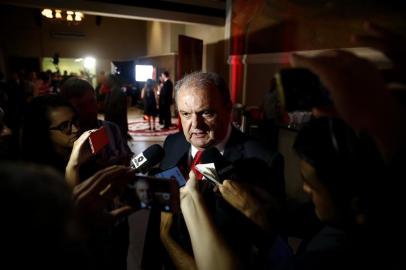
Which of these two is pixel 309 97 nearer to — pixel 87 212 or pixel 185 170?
pixel 87 212

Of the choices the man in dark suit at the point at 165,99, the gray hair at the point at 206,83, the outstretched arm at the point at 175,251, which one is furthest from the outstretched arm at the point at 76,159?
the man in dark suit at the point at 165,99

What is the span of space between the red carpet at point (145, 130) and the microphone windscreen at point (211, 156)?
5675mm

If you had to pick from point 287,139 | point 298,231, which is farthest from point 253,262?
point 287,139

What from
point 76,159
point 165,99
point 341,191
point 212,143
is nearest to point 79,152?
point 76,159

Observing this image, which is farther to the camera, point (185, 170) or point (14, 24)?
point (14, 24)

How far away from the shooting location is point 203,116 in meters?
1.31

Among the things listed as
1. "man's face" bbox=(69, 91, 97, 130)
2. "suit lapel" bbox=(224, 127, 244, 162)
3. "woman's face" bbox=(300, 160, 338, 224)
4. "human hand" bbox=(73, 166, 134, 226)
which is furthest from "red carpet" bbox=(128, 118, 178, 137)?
"woman's face" bbox=(300, 160, 338, 224)

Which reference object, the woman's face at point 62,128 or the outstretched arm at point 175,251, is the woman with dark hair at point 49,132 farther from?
the outstretched arm at point 175,251

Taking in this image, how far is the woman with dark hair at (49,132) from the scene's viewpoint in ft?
3.66

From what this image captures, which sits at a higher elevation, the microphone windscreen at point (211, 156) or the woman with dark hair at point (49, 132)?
the woman with dark hair at point (49, 132)

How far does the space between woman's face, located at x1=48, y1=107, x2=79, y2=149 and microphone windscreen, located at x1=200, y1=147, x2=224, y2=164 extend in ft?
1.81

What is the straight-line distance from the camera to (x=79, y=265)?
1.25ft

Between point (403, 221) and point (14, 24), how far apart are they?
1422 cm

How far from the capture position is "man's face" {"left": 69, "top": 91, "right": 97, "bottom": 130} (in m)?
1.79
